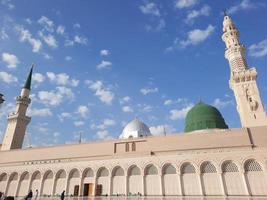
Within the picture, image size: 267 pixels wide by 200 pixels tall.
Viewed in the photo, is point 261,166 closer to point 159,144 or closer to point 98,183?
point 159,144

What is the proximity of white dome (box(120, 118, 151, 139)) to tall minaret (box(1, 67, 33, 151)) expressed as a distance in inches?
621

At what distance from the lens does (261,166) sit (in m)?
21.5

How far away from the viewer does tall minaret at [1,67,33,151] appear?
35.5 meters

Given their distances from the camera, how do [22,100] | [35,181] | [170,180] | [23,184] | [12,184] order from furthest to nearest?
[22,100]
[12,184]
[23,184]
[35,181]
[170,180]

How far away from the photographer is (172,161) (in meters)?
24.1

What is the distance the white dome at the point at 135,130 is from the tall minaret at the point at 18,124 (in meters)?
15.8

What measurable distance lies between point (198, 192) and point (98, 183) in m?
10.7

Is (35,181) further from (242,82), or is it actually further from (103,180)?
(242,82)

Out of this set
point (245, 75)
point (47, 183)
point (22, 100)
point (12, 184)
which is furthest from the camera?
point (22, 100)

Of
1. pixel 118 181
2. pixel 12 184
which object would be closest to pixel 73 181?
pixel 118 181

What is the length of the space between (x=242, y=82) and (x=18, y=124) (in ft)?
109

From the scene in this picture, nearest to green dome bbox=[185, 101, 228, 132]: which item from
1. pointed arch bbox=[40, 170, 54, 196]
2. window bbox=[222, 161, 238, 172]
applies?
window bbox=[222, 161, 238, 172]

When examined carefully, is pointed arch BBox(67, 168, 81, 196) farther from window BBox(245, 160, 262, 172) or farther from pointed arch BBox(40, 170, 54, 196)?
window BBox(245, 160, 262, 172)

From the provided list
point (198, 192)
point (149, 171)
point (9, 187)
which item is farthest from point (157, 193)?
point (9, 187)
